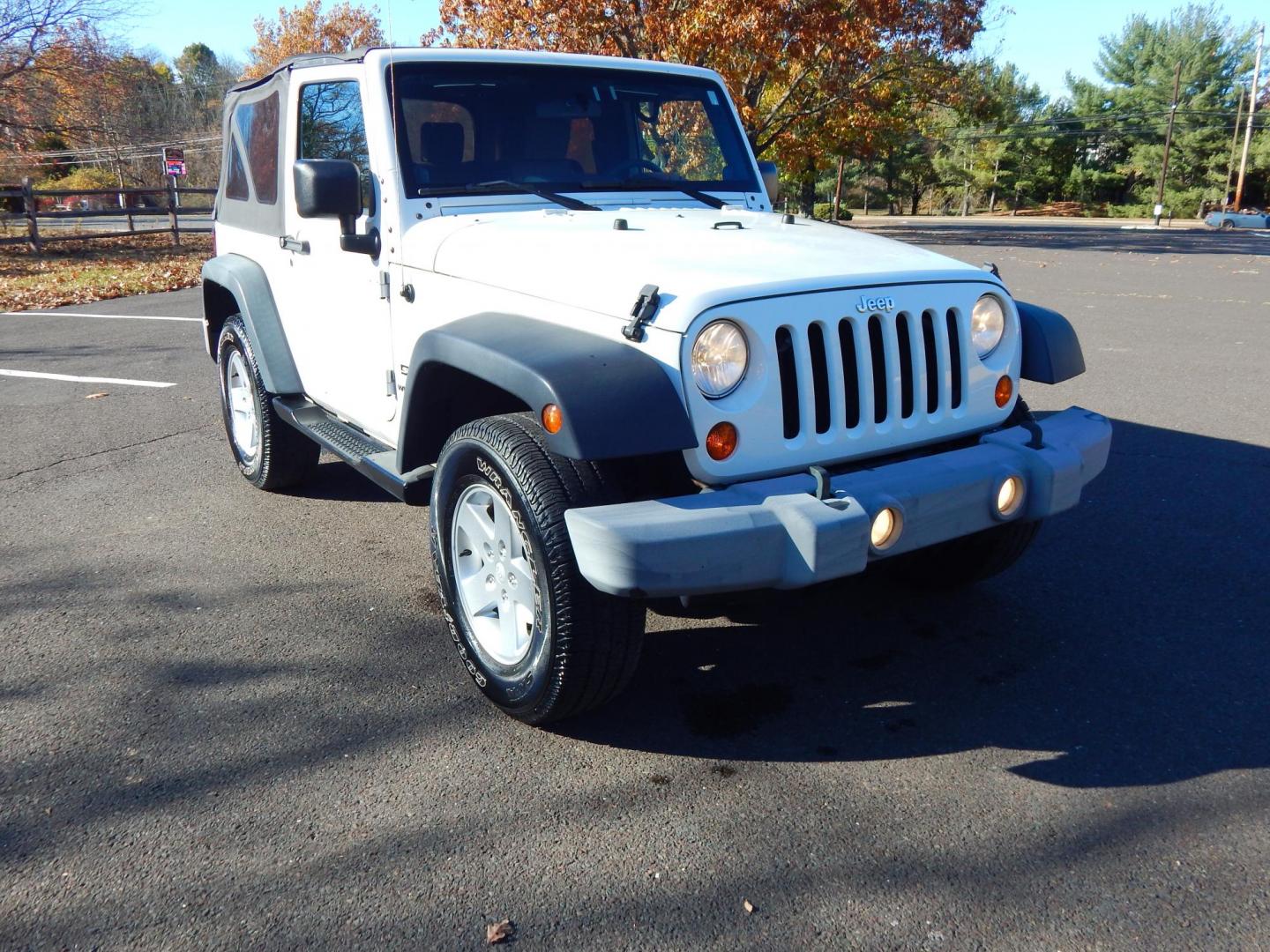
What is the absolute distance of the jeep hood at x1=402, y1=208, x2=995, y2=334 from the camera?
2846 millimetres

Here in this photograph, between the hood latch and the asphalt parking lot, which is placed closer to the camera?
the asphalt parking lot

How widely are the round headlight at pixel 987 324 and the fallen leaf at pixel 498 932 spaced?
85.0 inches

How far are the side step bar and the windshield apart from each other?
0.99 meters

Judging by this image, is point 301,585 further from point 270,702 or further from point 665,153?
point 665,153

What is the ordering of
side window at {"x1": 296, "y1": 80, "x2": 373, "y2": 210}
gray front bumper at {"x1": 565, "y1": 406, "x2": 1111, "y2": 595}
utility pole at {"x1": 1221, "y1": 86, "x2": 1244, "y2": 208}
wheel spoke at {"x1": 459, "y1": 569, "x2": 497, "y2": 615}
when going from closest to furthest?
1. gray front bumper at {"x1": 565, "y1": 406, "x2": 1111, "y2": 595}
2. wheel spoke at {"x1": 459, "y1": 569, "x2": 497, "y2": 615}
3. side window at {"x1": 296, "y1": 80, "x2": 373, "y2": 210}
4. utility pole at {"x1": 1221, "y1": 86, "x2": 1244, "y2": 208}

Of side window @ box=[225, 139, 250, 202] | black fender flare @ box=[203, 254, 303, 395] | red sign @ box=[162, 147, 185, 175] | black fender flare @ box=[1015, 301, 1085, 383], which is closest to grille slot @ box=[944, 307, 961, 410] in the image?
black fender flare @ box=[1015, 301, 1085, 383]

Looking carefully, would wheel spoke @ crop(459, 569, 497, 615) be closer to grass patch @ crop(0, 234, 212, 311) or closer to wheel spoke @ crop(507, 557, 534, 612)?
wheel spoke @ crop(507, 557, 534, 612)

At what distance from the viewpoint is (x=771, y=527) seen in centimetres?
258

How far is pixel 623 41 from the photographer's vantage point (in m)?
21.8

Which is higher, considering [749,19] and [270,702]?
[749,19]

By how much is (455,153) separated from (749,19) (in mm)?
17208

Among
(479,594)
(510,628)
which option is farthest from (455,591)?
(510,628)

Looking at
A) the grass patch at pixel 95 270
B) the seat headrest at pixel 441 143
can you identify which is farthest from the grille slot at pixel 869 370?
the grass patch at pixel 95 270

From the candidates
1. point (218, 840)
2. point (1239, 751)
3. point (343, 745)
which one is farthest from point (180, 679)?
point (1239, 751)
